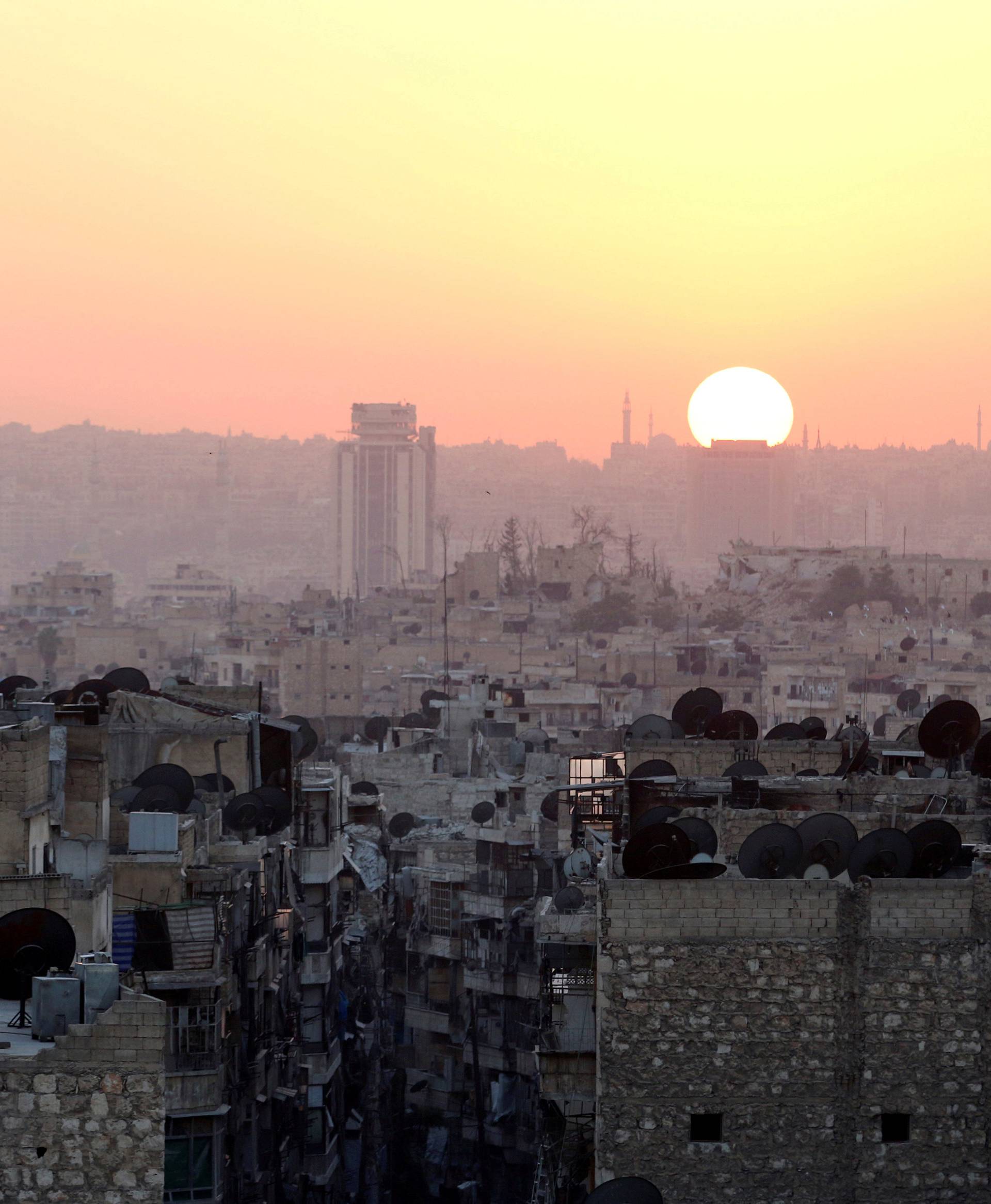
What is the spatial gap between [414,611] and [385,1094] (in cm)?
6238

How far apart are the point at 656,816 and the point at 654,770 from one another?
2435 mm

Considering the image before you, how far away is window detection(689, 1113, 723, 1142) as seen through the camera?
10.1m

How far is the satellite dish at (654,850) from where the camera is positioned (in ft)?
35.5

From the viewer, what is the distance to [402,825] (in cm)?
2700

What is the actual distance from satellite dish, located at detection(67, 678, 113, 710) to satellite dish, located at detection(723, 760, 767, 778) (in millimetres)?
5361

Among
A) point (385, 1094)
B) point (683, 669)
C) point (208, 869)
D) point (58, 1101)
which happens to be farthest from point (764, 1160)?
Answer: point (683, 669)

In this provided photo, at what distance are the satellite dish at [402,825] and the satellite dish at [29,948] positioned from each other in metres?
16.6

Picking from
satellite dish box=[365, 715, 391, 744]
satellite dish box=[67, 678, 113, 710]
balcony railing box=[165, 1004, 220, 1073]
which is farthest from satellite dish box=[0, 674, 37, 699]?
satellite dish box=[365, 715, 391, 744]

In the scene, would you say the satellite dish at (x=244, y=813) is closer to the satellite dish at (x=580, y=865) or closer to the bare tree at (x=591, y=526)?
the satellite dish at (x=580, y=865)

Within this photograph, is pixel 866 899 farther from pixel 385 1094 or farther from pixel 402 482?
pixel 402 482

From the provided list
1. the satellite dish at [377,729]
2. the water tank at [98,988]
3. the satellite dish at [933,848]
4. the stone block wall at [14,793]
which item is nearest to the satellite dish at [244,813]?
the stone block wall at [14,793]

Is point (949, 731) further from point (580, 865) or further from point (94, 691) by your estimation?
point (94, 691)

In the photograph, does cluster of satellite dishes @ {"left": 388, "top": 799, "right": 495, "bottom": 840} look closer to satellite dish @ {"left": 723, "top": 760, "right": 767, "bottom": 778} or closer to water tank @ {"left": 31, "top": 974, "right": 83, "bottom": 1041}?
satellite dish @ {"left": 723, "top": 760, "right": 767, "bottom": 778}

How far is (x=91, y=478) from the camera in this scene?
192m
